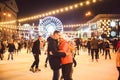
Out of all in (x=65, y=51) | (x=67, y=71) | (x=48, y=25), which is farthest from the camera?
(x=48, y=25)

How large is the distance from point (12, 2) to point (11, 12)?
3220 mm

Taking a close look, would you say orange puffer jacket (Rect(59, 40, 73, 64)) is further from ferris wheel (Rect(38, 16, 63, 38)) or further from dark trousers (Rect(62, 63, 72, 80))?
ferris wheel (Rect(38, 16, 63, 38))

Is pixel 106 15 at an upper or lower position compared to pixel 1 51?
upper

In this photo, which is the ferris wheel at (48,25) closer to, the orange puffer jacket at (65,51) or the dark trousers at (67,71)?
the orange puffer jacket at (65,51)

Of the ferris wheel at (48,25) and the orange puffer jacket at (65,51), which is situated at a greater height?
the ferris wheel at (48,25)

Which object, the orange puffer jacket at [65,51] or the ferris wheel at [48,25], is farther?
the ferris wheel at [48,25]

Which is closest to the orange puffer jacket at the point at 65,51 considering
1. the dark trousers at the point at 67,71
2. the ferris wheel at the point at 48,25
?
the dark trousers at the point at 67,71

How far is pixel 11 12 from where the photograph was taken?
262ft

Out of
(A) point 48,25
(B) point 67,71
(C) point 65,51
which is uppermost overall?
(A) point 48,25

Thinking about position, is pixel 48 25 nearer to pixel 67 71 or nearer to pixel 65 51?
pixel 65 51

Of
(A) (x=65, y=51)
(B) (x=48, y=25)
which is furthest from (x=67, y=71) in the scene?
(B) (x=48, y=25)

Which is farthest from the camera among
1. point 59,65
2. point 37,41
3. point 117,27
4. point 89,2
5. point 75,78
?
point 117,27

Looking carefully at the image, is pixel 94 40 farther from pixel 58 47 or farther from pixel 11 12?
pixel 11 12

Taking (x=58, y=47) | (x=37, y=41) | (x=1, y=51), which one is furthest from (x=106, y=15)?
(x=58, y=47)
